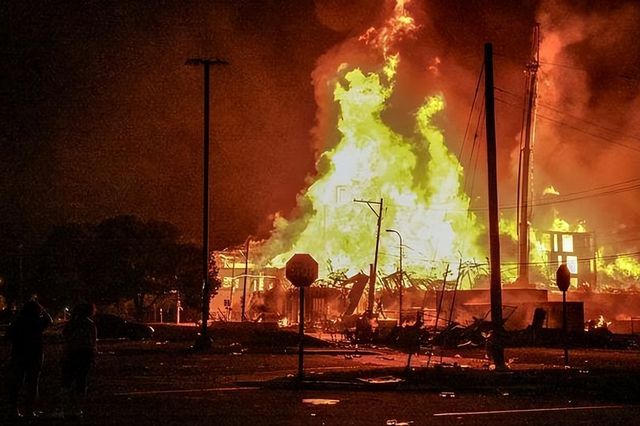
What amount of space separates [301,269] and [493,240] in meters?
7.34

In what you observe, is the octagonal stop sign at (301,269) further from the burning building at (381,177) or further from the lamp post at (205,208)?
the burning building at (381,177)

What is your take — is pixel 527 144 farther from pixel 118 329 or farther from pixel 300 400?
pixel 300 400

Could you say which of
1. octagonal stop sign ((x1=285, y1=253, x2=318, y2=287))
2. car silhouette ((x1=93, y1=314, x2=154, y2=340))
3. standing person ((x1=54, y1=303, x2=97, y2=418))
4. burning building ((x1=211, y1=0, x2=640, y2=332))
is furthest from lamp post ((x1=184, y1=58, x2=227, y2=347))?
burning building ((x1=211, y1=0, x2=640, y2=332))

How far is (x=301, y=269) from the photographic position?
60.1 ft

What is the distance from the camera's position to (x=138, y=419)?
11.7 metres

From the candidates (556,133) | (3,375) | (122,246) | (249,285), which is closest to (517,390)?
(3,375)

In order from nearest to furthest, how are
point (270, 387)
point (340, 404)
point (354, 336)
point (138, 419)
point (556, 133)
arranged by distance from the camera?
point (138, 419)
point (340, 404)
point (270, 387)
point (354, 336)
point (556, 133)

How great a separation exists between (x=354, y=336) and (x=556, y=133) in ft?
231

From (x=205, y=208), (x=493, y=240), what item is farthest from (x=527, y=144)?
(x=493, y=240)

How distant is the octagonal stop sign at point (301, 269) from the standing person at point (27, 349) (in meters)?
6.68

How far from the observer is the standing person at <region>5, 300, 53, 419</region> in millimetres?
12289

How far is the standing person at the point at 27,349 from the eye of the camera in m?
12.3

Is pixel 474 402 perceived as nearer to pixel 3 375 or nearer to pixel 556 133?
pixel 3 375

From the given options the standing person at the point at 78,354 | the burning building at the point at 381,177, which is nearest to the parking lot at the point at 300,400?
the standing person at the point at 78,354
